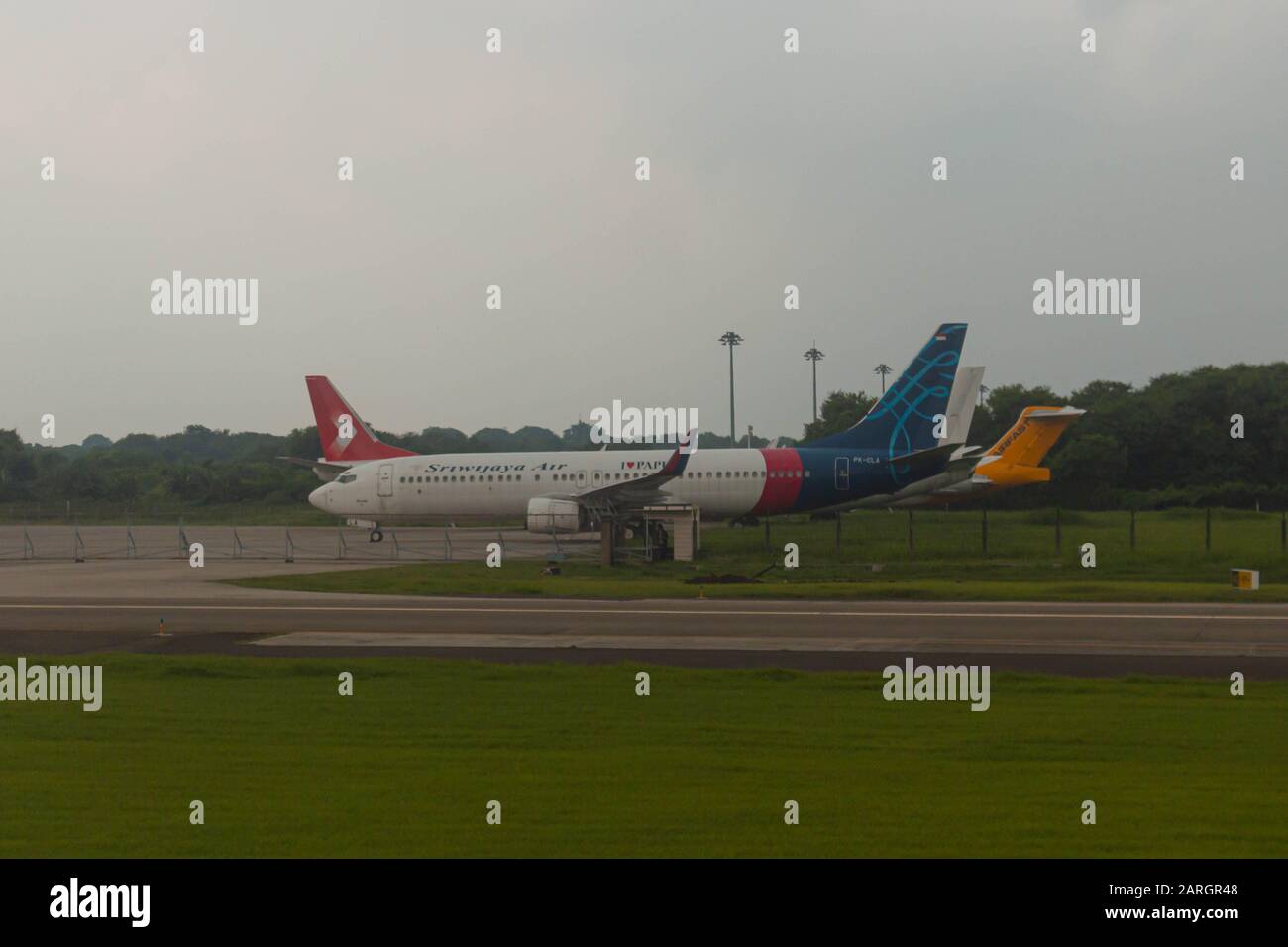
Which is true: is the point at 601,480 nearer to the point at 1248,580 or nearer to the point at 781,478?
the point at 781,478

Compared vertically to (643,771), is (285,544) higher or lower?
higher

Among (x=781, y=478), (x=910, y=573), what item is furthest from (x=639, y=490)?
(x=910, y=573)

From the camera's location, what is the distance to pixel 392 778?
30.8 feet

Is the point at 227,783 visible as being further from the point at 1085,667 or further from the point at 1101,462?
the point at 1101,462

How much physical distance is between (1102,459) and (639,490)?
1494 inches

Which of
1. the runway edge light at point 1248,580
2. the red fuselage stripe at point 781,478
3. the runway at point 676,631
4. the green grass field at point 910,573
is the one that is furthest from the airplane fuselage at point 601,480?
the runway at point 676,631

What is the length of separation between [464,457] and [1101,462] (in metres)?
39.7

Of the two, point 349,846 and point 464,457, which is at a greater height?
point 464,457

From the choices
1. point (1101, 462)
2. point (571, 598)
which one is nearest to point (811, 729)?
point (571, 598)

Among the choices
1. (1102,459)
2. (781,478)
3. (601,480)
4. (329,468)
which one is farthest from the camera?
(1102,459)

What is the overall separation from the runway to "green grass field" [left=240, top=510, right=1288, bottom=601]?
162 cm

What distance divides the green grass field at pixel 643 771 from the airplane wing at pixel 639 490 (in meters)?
27.9

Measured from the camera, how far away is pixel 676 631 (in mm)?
21516

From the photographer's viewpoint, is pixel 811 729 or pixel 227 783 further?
pixel 811 729
